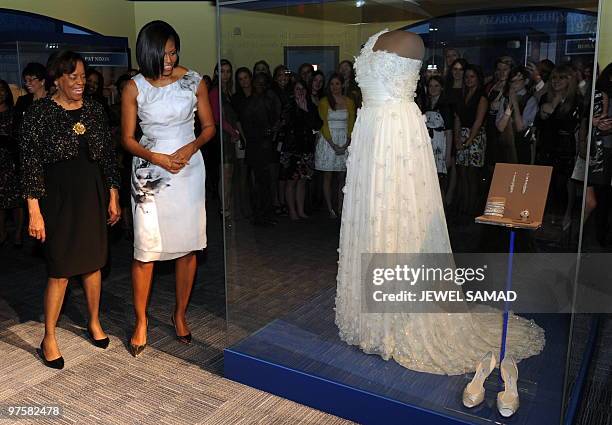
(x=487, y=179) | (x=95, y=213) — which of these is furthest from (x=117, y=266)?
(x=487, y=179)

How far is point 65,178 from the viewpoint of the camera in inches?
121

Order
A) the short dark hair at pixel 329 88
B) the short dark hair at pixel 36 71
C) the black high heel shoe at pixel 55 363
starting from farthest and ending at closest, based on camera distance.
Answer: the short dark hair at pixel 36 71 → the short dark hair at pixel 329 88 → the black high heel shoe at pixel 55 363

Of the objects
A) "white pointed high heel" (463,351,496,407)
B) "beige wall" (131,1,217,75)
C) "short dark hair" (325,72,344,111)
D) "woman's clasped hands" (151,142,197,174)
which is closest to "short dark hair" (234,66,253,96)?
"woman's clasped hands" (151,142,197,174)

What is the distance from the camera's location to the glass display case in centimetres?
256

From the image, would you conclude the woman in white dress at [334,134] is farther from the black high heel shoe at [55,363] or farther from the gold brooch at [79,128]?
the black high heel shoe at [55,363]

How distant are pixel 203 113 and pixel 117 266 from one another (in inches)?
89.5

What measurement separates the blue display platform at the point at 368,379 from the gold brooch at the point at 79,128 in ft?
4.41

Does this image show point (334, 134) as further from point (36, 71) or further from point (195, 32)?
point (195, 32)

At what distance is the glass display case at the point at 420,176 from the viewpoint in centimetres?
256

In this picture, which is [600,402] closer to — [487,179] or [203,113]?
[487,179]

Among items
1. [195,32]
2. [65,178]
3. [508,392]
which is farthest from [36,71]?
[195,32]

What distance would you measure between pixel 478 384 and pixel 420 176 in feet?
3.23

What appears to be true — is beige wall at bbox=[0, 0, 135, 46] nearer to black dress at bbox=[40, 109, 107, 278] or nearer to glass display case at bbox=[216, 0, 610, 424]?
black dress at bbox=[40, 109, 107, 278]

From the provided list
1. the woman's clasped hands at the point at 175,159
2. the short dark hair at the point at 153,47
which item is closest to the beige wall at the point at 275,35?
the short dark hair at the point at 153,47
